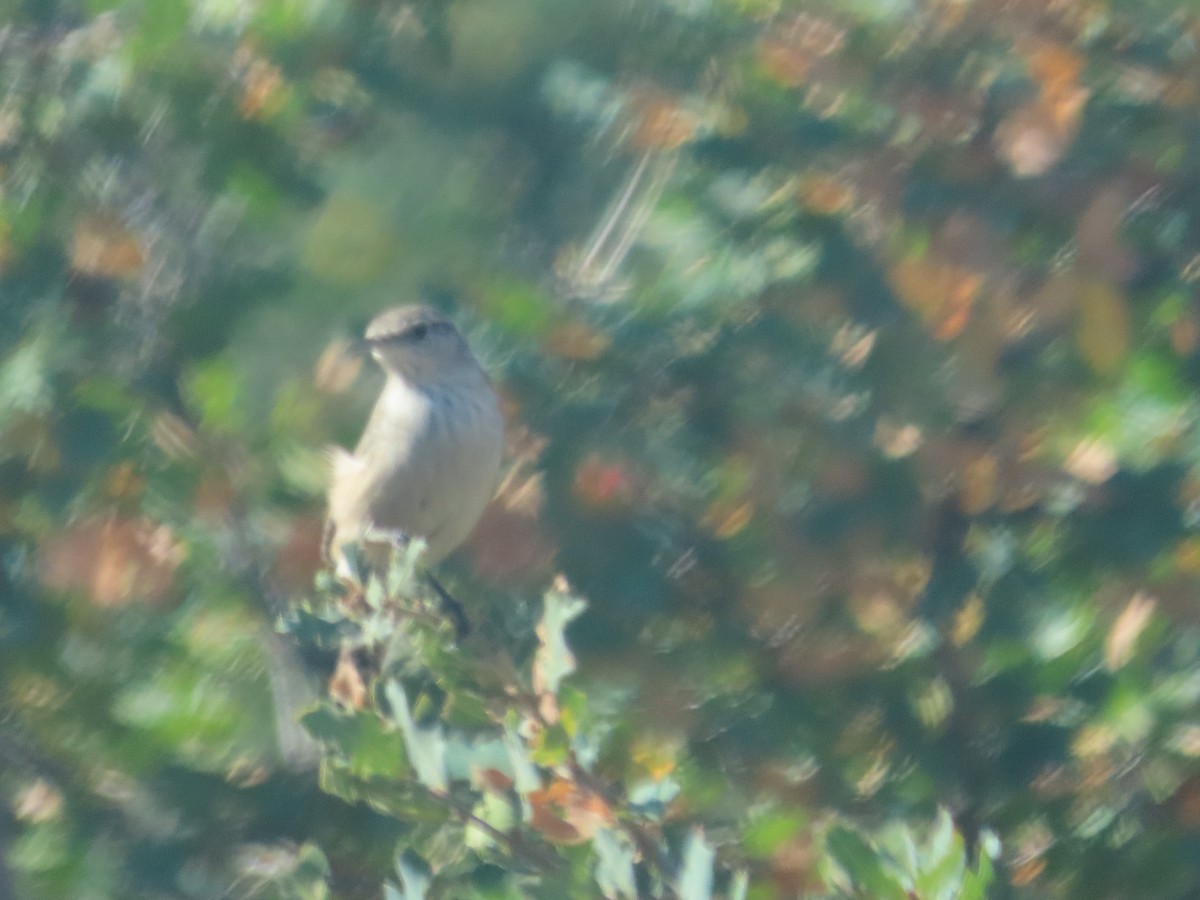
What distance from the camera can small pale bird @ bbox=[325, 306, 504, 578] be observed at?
4.30 meters

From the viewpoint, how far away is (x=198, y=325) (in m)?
3.73

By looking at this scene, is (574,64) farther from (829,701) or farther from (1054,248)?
(829,701)

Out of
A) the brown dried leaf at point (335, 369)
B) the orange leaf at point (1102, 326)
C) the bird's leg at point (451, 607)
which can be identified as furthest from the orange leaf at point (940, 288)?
the brown dried leaf at point (335, 369)

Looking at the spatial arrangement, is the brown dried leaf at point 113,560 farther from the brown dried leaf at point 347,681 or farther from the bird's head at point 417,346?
the bird's head at point 417,346

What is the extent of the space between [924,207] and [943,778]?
3.96ft

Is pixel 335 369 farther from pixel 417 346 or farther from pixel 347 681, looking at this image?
pixel 347 681

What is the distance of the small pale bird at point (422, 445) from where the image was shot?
14.1ft

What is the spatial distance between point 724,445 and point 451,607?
691mm

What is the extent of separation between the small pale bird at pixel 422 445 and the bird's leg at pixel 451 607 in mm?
191

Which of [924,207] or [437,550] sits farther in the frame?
[437,550]

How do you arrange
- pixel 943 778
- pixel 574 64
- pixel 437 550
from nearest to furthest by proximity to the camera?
pixel 943 778 → pixel 574 64 → pixel 437 550

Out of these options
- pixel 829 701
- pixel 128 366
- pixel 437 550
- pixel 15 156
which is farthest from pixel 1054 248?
pixel 15 156

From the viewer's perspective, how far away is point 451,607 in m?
3.69

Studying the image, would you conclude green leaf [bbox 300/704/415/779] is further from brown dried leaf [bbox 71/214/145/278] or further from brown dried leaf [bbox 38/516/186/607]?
brown dried leaf [bbox 71/214/145/278]
